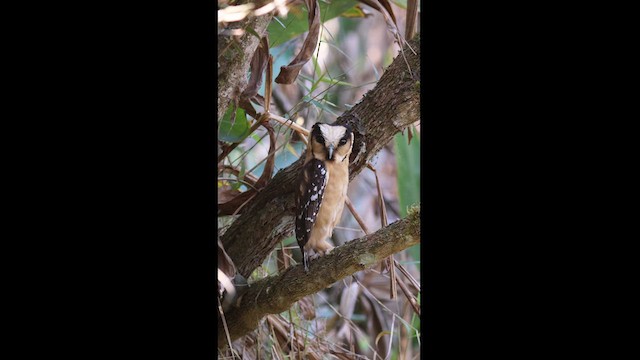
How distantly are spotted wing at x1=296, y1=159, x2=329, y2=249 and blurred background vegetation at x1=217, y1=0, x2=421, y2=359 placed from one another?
0.07 metres

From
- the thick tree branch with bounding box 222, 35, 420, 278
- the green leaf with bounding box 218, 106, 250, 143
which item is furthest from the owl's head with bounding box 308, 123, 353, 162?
the green leaf with bounding box 218, 106, 250, 143

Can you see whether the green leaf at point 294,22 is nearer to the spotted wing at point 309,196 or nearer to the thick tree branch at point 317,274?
the spotted wing at point 309,196

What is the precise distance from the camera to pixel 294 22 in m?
1.13

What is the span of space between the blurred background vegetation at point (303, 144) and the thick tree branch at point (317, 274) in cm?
5

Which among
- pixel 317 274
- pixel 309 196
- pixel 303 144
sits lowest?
pixel 317 274

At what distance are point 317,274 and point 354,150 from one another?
247 millimetres

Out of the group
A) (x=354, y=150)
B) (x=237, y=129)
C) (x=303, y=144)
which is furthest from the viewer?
(x=303, y=144)

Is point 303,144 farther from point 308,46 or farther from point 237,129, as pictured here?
point 308,46

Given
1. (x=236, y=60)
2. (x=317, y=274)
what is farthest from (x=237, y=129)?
(x=317, y=274)

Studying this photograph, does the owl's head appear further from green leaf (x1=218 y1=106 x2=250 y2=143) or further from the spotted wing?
green leaf (x1=218 y1=106 x2=250 y2=143)

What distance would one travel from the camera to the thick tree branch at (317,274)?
3.14 feet

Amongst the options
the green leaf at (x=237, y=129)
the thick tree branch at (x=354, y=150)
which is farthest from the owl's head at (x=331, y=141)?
the green leaf at (x=237, y=129)

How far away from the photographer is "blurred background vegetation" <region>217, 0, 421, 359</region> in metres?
1.14
